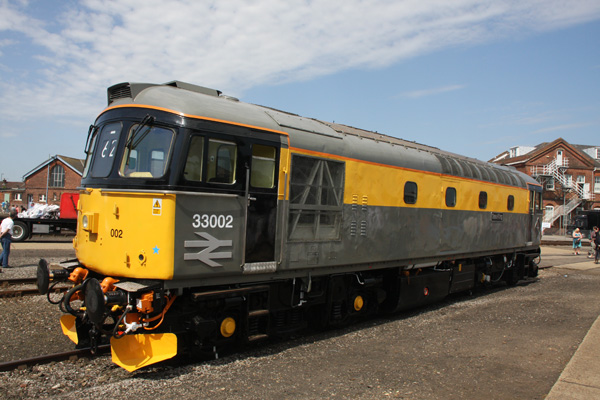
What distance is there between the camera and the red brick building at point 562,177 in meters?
53.2

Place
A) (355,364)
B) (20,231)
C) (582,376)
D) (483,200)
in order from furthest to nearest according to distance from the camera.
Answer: (20,231) → (483,200) → (355,364) → (582,376)

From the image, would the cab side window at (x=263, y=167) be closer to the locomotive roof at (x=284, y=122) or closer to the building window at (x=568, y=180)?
the locomotive roof at (x=284, y=122)

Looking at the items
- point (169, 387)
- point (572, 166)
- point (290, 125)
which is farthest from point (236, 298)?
point (572, 166)

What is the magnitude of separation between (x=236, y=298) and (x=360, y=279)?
3.11m

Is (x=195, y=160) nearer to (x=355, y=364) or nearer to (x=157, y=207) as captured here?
(x=157, y=207)

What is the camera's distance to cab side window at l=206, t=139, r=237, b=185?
615cm

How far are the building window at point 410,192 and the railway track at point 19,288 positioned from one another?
7.79 m

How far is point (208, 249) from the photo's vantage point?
6039mm

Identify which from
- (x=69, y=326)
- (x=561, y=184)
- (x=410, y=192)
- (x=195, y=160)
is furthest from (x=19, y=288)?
(x=561, y=184)

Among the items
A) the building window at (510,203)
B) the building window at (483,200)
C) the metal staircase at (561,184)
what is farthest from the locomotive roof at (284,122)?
the metal staircase at (561,184)

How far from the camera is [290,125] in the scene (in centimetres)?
731

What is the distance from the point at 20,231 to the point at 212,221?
21825 mm

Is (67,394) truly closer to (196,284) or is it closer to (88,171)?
(196,284)

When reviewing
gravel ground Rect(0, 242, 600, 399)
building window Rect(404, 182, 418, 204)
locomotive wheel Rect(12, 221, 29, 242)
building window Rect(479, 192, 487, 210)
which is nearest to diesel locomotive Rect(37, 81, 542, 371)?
building window Rect(404, 182, 418, 204)
